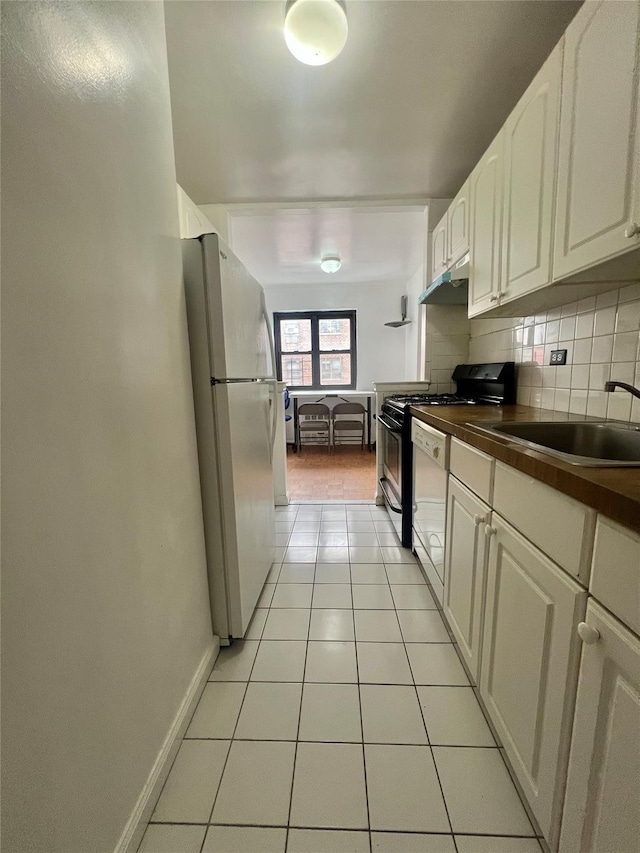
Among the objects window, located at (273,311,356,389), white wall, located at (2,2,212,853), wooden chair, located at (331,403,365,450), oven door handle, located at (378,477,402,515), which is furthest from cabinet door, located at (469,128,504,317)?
window, located at (273,311,356,389)

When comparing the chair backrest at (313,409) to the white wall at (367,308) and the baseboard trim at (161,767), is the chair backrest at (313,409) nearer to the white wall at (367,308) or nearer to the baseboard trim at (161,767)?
the white wall at (367,308)

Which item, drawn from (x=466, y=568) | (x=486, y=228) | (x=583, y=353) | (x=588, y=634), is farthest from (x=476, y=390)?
(x=588, y=634)

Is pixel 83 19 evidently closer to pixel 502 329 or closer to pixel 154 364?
pixel 154 364

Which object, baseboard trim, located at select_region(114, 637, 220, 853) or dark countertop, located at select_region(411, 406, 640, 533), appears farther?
baseboard trim, located at select_region(114, 637, 220, 853)

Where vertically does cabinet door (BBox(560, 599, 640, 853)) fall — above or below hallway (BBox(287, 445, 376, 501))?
above

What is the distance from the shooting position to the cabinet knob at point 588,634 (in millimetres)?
564

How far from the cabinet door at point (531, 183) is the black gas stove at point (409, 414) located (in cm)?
64

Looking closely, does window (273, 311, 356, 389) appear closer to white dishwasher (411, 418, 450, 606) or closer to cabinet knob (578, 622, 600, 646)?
white dishwasher (411, 418, 450, 606)

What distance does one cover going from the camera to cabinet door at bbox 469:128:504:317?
4.99ft

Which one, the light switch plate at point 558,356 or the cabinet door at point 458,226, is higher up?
the cabinet door at point 458,226

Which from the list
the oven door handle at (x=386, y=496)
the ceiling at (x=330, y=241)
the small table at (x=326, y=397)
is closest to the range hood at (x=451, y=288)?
the ceiling at (x=330, y=241)

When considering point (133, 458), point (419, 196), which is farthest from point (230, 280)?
point (419, 196)

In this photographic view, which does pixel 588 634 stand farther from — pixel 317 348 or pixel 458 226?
pixel 317 348

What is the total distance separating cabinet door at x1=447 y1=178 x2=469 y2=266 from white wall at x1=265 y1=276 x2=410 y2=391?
Result: 305 centimetres
